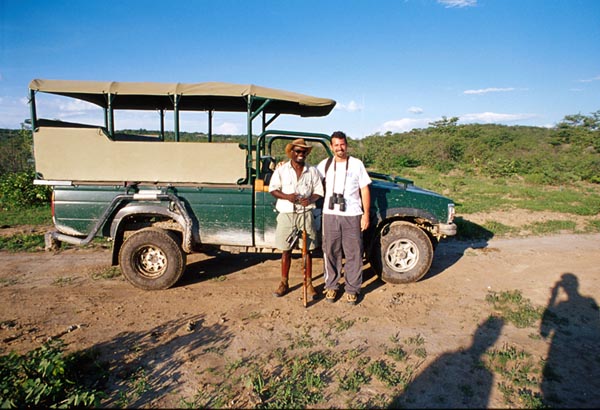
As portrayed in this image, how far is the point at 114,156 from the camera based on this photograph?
4488 mm

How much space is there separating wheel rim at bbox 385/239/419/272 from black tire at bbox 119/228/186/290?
8.79ft

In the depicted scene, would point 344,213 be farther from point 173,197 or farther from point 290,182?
point 173,197

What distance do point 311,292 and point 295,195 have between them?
120 centimetres

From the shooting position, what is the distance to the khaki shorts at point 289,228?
4426 mm

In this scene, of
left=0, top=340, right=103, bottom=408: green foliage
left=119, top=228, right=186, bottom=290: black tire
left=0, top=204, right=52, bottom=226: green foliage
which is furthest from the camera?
left=0, top=204, right=52, bottom=226: green foliage

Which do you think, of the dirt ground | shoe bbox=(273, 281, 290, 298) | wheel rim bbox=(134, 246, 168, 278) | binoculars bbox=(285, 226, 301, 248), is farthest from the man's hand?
wheel rim bbox=(134, 246, 168, 278)

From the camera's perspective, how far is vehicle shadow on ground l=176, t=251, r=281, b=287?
5.24 metres

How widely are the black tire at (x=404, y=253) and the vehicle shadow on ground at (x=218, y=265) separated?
1.92 meters

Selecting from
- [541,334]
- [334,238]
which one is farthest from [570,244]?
[334,238]

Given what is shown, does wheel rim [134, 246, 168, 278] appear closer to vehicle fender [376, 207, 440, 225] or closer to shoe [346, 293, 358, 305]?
shoe [346, 293, 358, 305]

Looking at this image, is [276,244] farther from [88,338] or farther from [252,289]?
[88,338]

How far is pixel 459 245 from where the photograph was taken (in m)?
6.96

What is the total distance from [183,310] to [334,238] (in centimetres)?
189

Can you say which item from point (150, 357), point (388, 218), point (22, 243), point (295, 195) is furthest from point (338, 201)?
point (22, 243)
